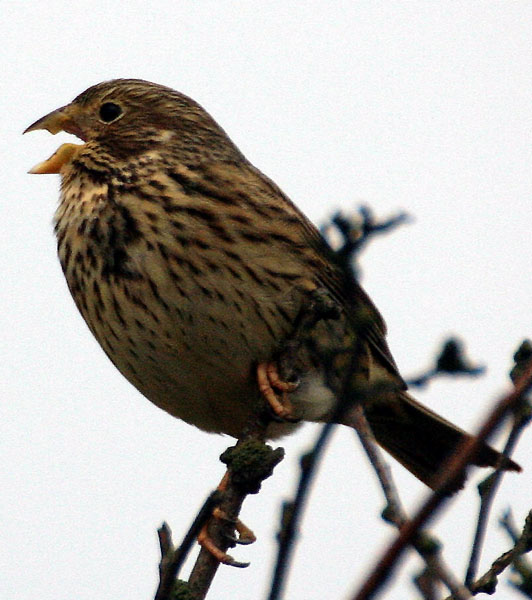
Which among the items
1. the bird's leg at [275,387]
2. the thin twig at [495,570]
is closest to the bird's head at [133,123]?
the bird's leg at [275,387]

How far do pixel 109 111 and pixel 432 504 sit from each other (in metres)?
4.08

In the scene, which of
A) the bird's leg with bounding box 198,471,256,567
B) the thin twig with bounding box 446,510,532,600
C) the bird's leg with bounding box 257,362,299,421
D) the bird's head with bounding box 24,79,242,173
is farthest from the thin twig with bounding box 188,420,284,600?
the bird's head with bounding box 24,79,242,173

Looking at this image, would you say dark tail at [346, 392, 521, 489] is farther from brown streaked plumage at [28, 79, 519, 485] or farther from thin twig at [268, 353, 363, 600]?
thin twig at [268, 353, 363, 600]

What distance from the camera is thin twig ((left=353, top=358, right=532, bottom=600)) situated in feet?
4.79

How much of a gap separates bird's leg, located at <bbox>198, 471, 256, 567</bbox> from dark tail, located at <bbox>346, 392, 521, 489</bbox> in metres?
1.26

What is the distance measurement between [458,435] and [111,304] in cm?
188

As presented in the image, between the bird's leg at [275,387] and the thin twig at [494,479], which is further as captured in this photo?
the bird's leg at [275,387]

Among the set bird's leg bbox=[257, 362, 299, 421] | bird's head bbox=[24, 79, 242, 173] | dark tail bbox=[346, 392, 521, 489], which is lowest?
dark tail bbox=[346, 392, 521, 489]

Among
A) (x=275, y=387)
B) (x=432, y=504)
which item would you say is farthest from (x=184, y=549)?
(x=275, y=387)

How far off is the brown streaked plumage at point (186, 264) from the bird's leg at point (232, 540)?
513 mm

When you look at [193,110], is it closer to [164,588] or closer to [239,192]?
[239,192]

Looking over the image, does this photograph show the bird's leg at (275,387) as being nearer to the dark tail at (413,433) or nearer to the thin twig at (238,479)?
the thin twig at (238,479)

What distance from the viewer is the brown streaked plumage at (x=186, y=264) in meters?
4.31

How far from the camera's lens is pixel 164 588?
233 centimetres
